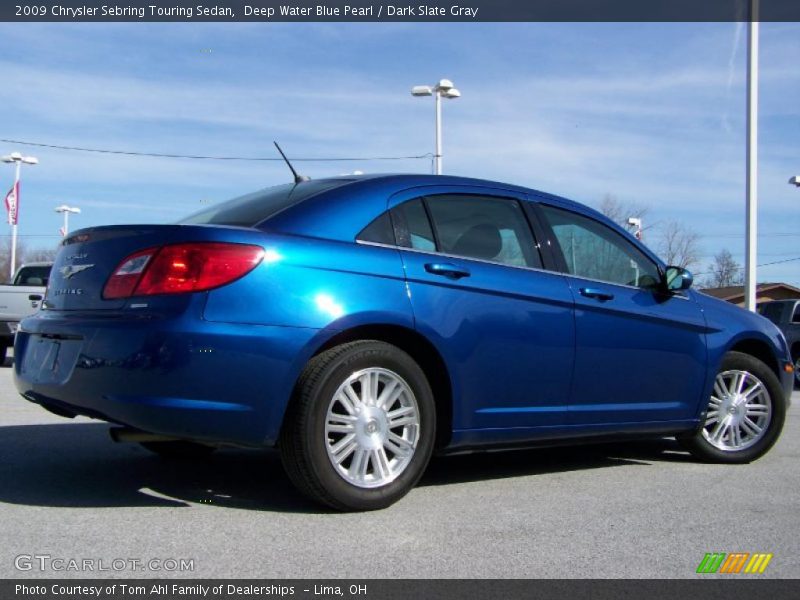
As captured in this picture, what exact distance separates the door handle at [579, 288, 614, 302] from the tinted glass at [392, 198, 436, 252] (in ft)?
3.17

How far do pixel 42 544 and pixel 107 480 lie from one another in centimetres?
125

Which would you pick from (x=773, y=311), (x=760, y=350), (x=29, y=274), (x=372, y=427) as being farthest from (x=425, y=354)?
(x=773, y=311)

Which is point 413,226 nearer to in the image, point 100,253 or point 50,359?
point 100,253

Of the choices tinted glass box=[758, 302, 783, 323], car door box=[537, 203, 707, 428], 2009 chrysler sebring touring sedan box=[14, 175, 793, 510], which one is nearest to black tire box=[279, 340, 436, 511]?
2009 chrysler sebring touring sedan box=[14, 175, 793, 510]

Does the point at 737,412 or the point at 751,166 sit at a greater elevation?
the point at 751,166

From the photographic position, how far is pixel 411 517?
412 cm

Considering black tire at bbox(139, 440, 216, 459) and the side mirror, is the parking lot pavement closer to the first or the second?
black tire at bbox(139, 440, 216, 459)

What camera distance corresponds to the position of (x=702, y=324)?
555 centimetres

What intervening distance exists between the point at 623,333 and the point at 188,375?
8.21 feet

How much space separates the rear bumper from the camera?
3.70 m

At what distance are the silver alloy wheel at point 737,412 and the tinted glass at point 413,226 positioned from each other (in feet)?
7.65
